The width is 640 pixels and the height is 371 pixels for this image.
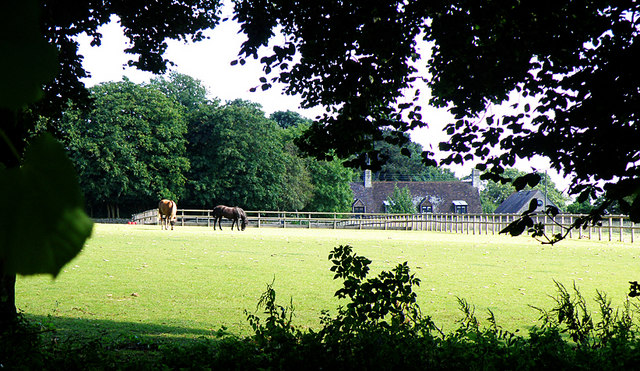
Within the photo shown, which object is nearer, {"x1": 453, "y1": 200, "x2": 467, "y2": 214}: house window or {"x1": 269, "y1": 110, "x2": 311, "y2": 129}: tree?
{"x1": 453, "y1": 200, "x2": 467, "y2": 214}: house window

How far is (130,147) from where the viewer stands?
4206 cm

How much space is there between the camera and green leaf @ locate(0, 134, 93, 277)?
0.19 m

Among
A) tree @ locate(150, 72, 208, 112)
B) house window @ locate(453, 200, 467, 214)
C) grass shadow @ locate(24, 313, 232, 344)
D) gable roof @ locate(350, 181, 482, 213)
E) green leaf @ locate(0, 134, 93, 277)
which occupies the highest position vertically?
tree @ locate(150, 72, 208, 112)

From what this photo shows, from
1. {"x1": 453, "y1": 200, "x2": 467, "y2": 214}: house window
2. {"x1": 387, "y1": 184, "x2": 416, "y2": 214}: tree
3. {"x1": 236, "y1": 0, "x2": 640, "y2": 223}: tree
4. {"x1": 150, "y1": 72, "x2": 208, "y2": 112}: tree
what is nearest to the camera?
{"x1": 236, "y1": 0, "x2": 640, "y2": 223}: tree

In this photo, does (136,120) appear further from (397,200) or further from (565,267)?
(565,267)

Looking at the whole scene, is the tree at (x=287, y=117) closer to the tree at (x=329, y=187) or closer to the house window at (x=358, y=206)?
the house window at (x=358, y=206)

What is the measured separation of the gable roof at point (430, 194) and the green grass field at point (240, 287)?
51.4m

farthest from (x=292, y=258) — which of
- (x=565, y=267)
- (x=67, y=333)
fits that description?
(x=67, y=333)

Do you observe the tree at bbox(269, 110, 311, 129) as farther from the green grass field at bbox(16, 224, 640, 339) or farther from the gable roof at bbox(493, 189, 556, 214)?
the green grass field at bbox(16, 224, 640, 339)

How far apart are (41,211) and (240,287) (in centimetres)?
938

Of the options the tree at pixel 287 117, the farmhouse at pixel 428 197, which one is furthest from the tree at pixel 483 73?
the tree at pixel 287 117

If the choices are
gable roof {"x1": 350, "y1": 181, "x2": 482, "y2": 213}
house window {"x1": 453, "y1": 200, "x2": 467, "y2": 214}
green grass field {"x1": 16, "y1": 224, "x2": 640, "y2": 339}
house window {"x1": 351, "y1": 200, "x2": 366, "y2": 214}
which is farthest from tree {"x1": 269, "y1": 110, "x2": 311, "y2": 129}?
green grass field {"x1": 16, "y1": 224, "x2": 640, "y2": 339}

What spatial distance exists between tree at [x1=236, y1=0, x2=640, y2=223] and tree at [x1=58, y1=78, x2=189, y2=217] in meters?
37.2

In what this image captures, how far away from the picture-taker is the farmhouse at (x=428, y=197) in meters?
66.3
